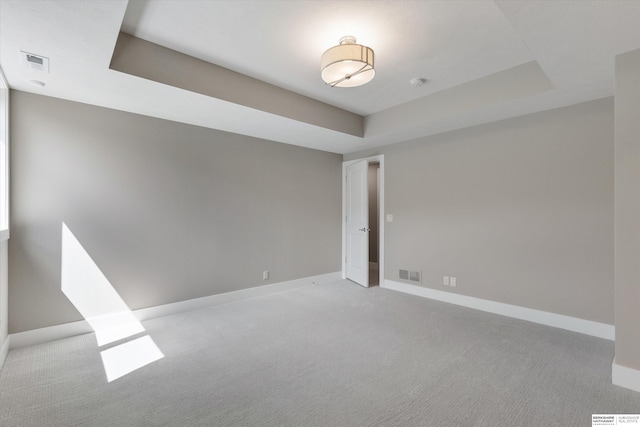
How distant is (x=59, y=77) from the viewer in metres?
2.49

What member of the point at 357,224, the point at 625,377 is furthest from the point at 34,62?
the point at 625,377

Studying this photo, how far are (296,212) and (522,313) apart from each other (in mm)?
3415

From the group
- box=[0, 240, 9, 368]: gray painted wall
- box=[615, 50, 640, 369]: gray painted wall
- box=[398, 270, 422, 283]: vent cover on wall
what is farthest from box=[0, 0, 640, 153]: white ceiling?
box=[398, 270, 422, 283]: vent cover on wall


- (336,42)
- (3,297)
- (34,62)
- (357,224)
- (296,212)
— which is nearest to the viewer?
(34,62)

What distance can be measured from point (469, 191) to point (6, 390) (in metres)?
4.94

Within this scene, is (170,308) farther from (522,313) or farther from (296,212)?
(522,313)

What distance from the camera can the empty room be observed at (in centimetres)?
196

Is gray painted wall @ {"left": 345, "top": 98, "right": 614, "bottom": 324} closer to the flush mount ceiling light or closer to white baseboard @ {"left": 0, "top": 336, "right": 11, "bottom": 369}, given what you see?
the flush mount ceiling light

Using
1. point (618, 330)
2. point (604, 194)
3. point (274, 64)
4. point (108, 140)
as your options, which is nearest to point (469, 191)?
point (604, 194)

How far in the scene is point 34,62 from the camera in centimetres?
222

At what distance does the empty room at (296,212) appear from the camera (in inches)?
77.2

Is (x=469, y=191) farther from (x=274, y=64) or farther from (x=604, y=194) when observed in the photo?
(x=274, y=64)

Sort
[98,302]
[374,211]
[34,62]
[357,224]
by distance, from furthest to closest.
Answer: [374,211] → [357,224] → [98,302] → [34,62]

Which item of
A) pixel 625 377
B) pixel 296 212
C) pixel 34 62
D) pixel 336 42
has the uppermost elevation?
pixel 336 42
